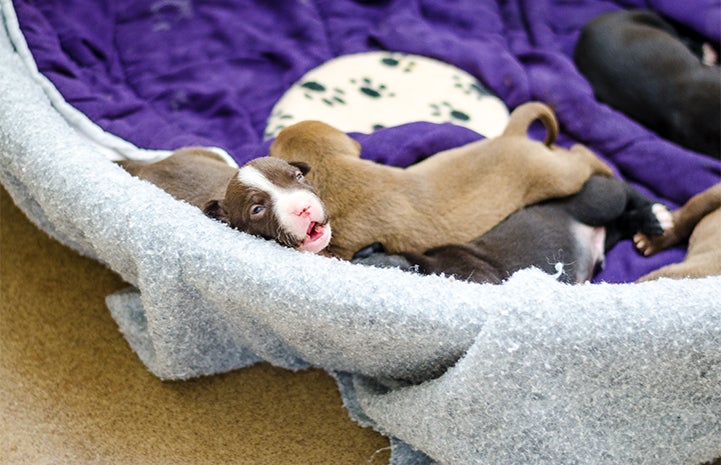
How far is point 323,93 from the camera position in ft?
8.64

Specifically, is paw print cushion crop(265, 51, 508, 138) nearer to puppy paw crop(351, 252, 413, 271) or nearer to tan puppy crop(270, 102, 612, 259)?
tan puppy crop(270, 102, 612, 259)

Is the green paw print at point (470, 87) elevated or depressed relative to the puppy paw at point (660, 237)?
elevated

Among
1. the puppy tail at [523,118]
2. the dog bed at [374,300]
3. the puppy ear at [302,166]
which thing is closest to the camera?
the dog bed at [374,300]

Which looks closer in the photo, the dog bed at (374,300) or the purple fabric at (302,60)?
the dog bed at (374,300)

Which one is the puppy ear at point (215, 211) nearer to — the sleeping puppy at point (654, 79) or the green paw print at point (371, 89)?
the green paw print at point (371, 89)

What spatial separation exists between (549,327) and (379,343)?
0.33 m

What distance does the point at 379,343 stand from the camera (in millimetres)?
1575

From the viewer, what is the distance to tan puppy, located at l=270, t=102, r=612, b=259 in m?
1.95

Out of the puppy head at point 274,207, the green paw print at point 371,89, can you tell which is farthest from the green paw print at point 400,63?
the puppy head at point 274,207

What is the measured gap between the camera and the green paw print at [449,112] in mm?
2611

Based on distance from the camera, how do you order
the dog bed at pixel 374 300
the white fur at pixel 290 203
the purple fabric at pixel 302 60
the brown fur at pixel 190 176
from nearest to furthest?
the dog bed at pixel 374 300
the white fur at pixel 290 203
the brown fur at pixel 190 176
the purple fabric at pixel 302 60

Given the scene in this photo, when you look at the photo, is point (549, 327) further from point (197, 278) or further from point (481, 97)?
point (481, 97)

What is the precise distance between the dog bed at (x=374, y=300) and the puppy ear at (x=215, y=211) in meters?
0.04

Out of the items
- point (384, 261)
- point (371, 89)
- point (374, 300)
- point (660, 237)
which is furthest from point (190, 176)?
point (660, 237)
